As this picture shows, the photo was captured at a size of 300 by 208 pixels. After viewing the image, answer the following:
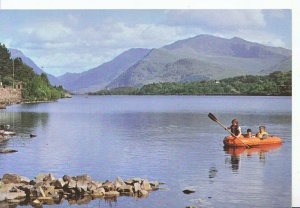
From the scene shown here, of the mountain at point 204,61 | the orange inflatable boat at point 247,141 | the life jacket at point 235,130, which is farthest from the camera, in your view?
the life jacket at point 235,130

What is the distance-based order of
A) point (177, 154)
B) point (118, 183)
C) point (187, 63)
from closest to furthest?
point (118, 183) → point (187, 63) → point (177, 154)

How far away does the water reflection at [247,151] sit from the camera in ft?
34.4

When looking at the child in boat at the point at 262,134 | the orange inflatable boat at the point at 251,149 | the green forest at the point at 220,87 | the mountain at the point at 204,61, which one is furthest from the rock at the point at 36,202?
the child in boat at the point at 262,134

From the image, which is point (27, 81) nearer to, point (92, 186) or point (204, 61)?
point (204, 61)

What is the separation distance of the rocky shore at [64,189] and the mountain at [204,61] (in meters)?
2.44

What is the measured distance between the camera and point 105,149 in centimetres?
1196

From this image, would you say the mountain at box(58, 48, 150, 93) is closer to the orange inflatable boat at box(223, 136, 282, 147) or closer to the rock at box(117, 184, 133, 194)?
the orange inflatable boat at box(223, 136, 282, 147)

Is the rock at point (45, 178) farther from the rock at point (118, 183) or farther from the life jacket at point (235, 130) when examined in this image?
the life jacket at point (235, 130)

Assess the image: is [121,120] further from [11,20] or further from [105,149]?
[11,20]

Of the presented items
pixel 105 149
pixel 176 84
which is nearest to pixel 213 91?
pixel 176 84

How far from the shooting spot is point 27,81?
25.6 meters

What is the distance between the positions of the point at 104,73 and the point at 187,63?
1.47 meters

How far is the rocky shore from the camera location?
8.02m

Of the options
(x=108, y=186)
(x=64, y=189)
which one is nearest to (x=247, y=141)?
(x=108, y=186)
